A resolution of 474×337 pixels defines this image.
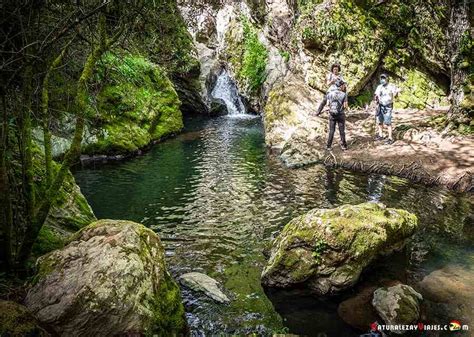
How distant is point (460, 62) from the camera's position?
634 inches

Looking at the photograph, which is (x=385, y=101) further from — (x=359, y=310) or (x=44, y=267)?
(x=44, y=267)

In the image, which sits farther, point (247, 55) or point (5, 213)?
point (247, 55)

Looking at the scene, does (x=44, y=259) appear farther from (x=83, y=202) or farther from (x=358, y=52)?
(x=358, y=52)

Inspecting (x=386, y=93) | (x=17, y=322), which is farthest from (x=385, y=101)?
(x=17, y=322)

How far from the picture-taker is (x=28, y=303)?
4.70m

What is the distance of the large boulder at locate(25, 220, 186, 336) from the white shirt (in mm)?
12624

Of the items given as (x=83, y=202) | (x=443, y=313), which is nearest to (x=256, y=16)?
(x=83, y=202)

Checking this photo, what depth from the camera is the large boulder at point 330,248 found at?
658 centimetres

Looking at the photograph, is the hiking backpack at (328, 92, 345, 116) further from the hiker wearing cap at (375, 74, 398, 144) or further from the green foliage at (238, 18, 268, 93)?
the green foliage at (238, 18, 268, 93)

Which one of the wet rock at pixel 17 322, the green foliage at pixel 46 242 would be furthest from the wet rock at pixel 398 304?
the green foliage at pixel 46 242

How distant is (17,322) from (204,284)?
3.31 meters

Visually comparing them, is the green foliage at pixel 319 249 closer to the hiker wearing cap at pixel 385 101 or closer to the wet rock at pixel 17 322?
the wet rock at pixel 17 322

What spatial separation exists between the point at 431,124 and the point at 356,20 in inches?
349

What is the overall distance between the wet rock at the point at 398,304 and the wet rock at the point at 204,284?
249 centimetres
